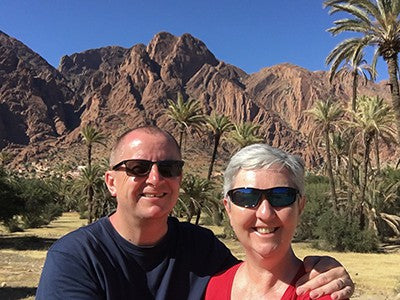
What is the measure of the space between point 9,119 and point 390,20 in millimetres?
185532

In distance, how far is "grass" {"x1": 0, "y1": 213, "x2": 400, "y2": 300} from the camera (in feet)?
53.5

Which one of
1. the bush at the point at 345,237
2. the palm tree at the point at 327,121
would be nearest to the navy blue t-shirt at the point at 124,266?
the bush at the point at 345,237

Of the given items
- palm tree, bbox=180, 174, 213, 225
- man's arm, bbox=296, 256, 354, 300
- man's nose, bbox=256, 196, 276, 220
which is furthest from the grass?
man's nose, bbox=256, 196, 276, 220

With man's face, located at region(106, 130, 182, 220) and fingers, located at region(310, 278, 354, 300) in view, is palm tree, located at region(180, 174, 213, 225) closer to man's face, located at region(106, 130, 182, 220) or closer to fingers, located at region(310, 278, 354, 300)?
man's face, located at region(106, 130, 182, 220)


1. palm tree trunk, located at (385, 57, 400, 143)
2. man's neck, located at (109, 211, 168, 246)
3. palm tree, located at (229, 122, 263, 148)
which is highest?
palm tree, located at (229, 122, 263, 148)

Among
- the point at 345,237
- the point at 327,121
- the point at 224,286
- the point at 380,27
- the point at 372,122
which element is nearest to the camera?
the point at 224,286


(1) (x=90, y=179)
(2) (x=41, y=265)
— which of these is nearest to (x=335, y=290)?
(2) (x=41, y=265)

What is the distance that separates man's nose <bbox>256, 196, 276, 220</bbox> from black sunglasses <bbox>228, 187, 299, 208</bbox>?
0.07ft

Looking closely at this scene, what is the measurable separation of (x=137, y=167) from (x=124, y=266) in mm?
649

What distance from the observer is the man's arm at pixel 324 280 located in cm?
233

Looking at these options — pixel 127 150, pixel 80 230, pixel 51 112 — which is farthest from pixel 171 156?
pixel 51 112

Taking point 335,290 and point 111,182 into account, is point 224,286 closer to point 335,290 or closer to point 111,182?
point 335,290

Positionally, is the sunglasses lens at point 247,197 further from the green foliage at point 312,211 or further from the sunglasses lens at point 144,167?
the green foliage at point 312,211

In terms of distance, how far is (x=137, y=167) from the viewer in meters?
3.10
